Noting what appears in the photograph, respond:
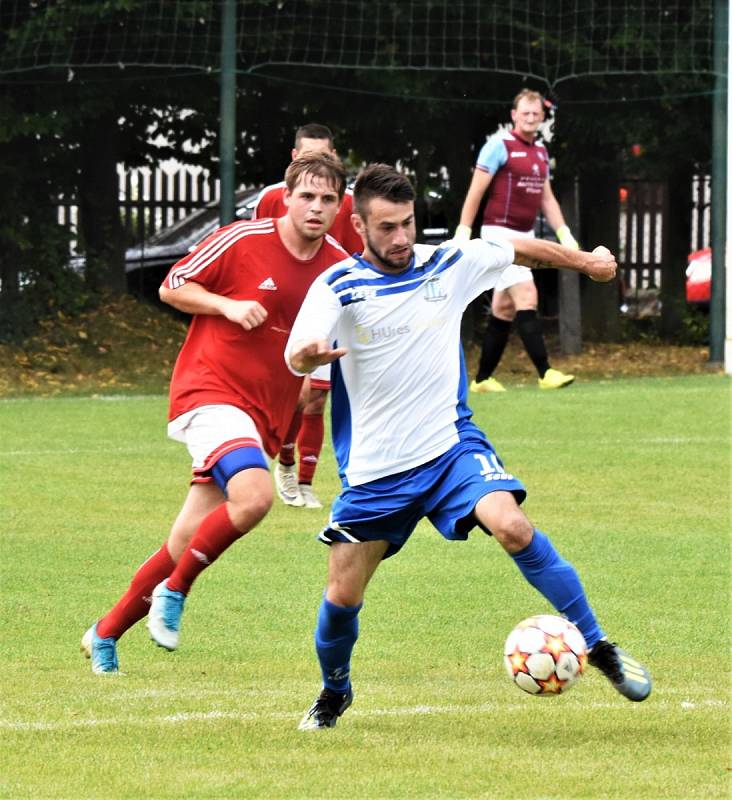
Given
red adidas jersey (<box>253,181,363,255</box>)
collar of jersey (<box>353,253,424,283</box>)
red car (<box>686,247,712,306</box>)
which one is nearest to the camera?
collar of jersey (<box>353,253,424,283</box>)

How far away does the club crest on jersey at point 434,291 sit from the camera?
19.2 ft

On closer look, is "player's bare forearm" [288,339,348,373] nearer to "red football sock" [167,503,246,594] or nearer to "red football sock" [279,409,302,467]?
"red football sock" [167,503,246,594]

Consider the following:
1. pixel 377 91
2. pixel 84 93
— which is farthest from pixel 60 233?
pixel 377 91

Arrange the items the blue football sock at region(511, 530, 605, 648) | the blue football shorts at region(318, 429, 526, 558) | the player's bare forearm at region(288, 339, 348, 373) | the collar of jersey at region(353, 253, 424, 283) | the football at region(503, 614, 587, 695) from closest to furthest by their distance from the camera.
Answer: the player's bare forearm at region(288, 339, 348, 373) < the football at region(503, 614, 587, 695) < the blue football sock at region(511, 530, 605, 648) < the blue football shorts at region(318, 429, 526, 558) < the collar of jersey at region(353, 253, 424, 283)

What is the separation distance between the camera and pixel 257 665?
22.1 ft

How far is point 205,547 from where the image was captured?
251 inches

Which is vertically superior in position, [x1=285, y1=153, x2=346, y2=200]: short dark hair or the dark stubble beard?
[x1=285, y1=153, x2=346, y2=200]: short dark hair

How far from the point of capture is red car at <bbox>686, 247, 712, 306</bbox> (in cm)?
2184

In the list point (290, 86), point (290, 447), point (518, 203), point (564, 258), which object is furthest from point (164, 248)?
point (564, 258)

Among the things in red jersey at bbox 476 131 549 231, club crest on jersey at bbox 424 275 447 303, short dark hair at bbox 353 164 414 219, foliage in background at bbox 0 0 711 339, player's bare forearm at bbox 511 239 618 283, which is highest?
foliage in background at bbox 0 0 711 339

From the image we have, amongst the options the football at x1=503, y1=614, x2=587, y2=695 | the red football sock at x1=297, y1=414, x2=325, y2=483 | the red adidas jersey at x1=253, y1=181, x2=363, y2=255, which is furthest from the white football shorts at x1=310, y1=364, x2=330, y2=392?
the football at x1=503, y1=614, x2=587, y2=695

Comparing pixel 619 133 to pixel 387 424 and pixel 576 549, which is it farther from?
pixel 387 424

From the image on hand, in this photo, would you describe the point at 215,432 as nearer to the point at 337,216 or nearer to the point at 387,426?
the point at 387,426

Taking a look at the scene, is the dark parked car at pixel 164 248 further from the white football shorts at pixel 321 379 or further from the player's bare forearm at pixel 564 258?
the player's bare forearm at pixel 564 258
